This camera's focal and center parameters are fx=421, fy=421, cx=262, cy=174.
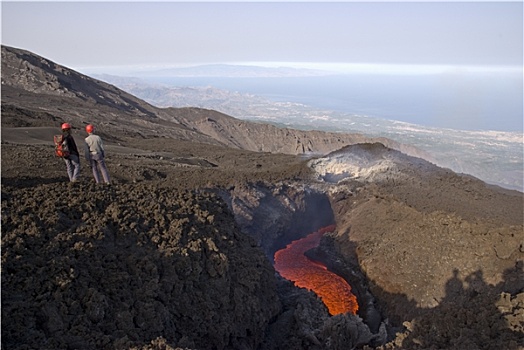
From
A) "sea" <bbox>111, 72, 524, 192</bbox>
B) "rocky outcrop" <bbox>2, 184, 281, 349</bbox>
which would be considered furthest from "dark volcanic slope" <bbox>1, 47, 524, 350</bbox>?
"sea" <bbox>111, 72, 524, 192</bbox>

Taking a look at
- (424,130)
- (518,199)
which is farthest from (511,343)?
(424,130)

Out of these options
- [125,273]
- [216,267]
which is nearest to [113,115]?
[216,267]

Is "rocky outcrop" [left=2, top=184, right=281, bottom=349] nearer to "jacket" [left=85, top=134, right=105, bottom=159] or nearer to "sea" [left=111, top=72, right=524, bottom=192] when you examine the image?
"jacket" [left=85, top=134, right=105, bottom=159]

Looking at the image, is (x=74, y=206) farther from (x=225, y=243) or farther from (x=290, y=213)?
(x=290, y=213)

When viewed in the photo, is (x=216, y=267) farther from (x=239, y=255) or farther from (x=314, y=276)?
(x=314, y=276)

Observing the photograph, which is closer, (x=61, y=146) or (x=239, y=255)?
(x=61, y=146)

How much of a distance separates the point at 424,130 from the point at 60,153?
128m

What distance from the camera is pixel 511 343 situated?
711cm

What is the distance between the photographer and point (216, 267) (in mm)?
10648

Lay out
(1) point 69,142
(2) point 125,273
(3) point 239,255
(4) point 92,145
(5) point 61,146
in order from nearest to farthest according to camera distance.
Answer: (2) point 125,273
(5) point 61,146
(1) point 69,142
(4) point 92,145
(3) point 239,255

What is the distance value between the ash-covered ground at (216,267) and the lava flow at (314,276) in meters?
0.60

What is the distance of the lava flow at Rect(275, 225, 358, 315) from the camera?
1766 centimetres

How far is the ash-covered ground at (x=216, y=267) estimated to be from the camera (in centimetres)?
750

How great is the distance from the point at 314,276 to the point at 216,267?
1029 cm
